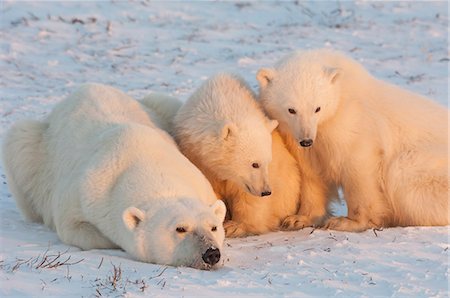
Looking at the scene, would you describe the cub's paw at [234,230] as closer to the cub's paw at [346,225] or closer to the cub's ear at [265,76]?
the cub's paw at [346,225]

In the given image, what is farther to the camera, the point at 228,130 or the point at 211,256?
the point at 228,130

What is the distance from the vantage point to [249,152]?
6840mm

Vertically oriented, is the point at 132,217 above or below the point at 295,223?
above

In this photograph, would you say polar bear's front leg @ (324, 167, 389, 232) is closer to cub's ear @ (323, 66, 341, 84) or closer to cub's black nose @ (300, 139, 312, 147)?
cub's black nose @ (300, 139, 312, 147)

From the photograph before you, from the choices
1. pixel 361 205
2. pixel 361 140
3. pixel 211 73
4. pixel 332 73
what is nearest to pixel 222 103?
pixel 332 73

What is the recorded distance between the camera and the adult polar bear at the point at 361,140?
23.0ft

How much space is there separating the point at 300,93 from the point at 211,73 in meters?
5.89

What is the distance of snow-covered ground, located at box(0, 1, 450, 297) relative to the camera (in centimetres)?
508

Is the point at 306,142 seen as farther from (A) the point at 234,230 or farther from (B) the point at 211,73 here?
(B) the point at 211,73

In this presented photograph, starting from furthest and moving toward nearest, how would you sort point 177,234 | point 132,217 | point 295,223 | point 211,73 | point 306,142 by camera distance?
1. point 211,73
2. point 295,223
3. point 306,142
4. point 132,217
5. point 177,234

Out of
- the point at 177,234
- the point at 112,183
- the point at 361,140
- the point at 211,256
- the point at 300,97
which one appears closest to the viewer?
the point at 211,256

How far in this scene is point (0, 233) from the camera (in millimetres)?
6902

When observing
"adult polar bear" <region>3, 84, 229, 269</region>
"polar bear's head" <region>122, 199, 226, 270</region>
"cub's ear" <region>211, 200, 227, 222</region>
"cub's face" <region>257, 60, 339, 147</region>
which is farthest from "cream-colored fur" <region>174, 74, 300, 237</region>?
"polar bear's head" <region>122, 199, 226, 270</region>

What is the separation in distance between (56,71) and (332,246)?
7.67 metres
